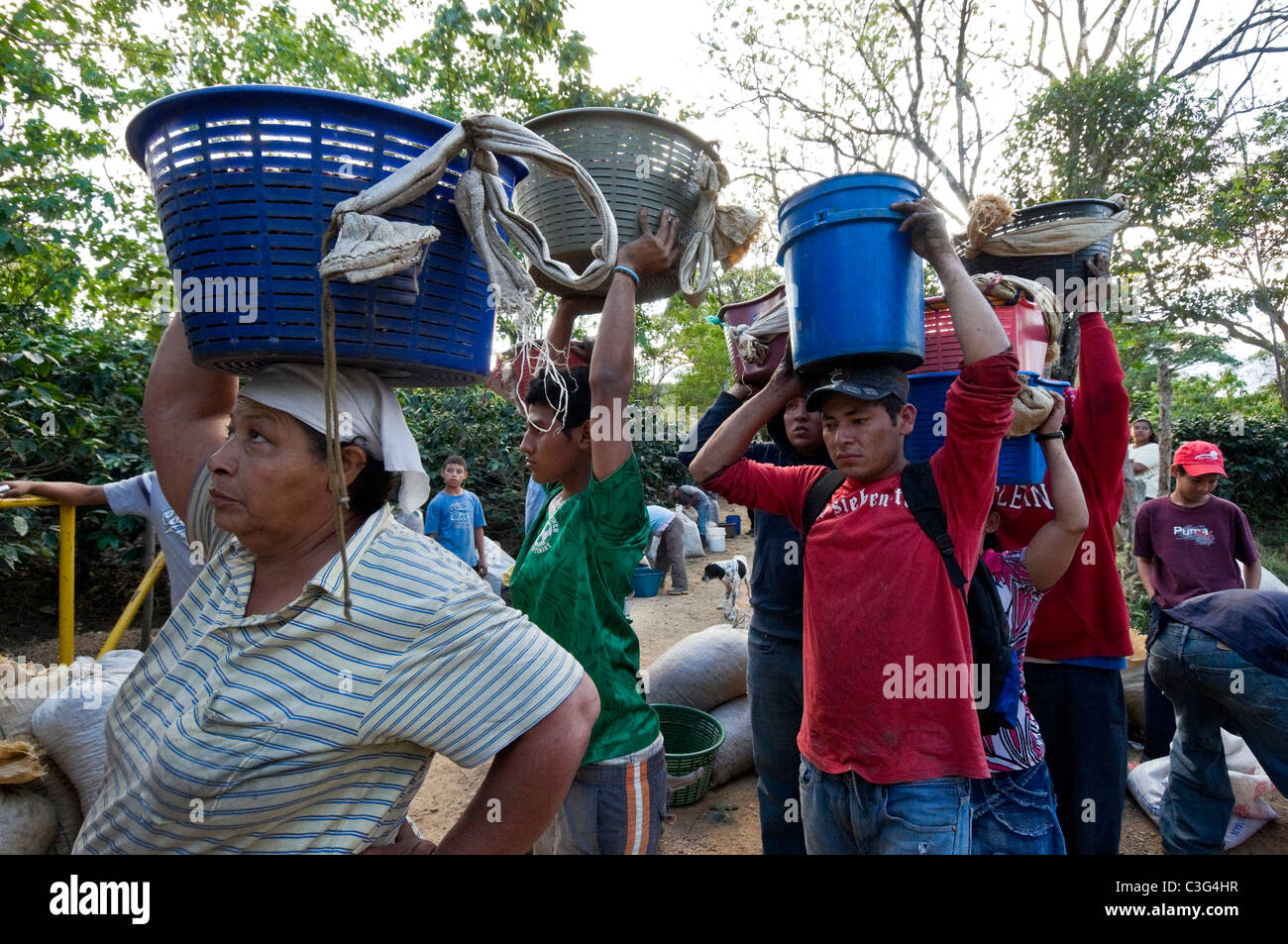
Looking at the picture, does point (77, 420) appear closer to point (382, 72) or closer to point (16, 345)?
point (16, 345)

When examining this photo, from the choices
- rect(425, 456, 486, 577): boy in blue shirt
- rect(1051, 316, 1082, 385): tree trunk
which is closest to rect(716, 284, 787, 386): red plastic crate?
rect(1051, 316, 1082, 385): tree trunk

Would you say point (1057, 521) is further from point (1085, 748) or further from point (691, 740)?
point (691, 740)

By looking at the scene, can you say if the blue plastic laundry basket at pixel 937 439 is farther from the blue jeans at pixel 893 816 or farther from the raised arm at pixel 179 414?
the raised arm at pixel 179 414

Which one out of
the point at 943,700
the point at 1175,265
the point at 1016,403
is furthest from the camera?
the point at 1175,265

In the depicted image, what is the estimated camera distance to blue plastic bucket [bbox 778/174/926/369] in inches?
70.5

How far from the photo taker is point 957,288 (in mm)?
1793

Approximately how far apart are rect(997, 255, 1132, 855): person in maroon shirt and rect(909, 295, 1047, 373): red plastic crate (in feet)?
1.36

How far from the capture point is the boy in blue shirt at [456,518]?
271 inches

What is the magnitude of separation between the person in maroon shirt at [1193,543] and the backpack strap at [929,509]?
10.7 ft

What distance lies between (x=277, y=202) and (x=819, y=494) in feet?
5.52

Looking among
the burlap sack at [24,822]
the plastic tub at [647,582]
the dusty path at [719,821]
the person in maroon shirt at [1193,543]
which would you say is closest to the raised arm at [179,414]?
the burlap sack at [24,822]

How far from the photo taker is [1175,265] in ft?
28.3
